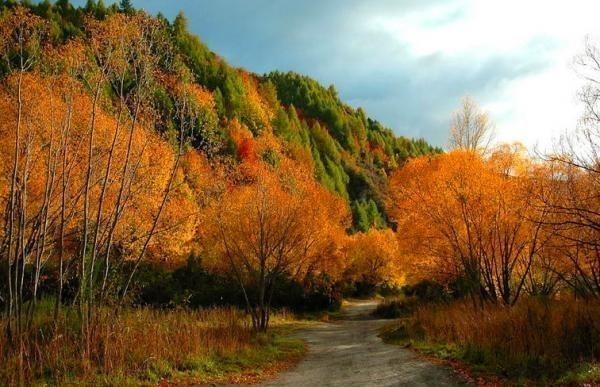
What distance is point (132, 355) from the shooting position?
9.42 metres

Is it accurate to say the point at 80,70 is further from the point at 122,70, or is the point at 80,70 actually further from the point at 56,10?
the point at 56,10

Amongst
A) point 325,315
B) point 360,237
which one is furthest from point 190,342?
point 360,237

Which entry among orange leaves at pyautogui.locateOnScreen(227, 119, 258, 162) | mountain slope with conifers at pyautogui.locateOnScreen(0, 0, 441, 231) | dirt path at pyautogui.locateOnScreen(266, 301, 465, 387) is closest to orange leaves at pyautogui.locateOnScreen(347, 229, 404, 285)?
mountain slope with conifers at pyautogui.locateOnScreen(0, 0, 441, 231)

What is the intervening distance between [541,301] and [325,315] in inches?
878

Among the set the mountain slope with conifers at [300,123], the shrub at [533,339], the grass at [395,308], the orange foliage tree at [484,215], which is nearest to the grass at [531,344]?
the shrub at [533,339]

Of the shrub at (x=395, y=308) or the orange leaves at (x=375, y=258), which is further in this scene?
the orange leaves at (x=375, y=258)

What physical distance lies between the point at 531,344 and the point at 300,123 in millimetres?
Result: 104996

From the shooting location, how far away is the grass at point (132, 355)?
8.30m

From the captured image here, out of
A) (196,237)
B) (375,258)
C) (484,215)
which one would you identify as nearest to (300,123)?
(375,258)

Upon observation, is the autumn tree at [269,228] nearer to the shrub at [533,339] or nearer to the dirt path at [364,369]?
the dirt path at [364,369]

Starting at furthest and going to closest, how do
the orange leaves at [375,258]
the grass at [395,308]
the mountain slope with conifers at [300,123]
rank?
1. the mountain slope with conifers at [300,123]
2. the orange leaves at [375,258]
3. the grass at [395,308]

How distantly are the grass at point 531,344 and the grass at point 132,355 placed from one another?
516cm

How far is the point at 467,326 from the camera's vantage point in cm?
1362

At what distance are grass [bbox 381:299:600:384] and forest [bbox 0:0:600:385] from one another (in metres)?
0.05
